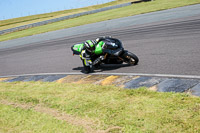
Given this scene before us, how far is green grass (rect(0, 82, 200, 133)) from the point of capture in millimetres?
4418

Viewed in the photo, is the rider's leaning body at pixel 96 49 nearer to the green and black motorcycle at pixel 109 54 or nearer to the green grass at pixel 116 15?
the green and black motorcycle at pixel 109 54

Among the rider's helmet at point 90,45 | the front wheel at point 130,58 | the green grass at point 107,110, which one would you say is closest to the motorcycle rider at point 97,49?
the rider's helmet at point 90,45

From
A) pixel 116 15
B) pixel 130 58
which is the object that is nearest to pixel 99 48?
pixel 130 58

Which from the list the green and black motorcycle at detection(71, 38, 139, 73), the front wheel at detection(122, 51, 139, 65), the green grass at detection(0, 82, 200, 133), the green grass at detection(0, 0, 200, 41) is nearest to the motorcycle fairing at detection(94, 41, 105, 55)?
the green and black motorcycle at detection(71, 38, 139, 73)

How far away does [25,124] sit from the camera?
538cm

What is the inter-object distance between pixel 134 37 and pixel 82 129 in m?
9.94

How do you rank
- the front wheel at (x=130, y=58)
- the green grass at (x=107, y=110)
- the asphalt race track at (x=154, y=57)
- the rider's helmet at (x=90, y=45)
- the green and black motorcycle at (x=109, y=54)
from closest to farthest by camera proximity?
the green grass at (x=107, y=110) < the asphalt race track at (x=154, y=57) < the green and black motorcycle at (x=109, y=54) < the front wheel at (x=130, y=58) < the rider's helmet at (x=90, y=45)

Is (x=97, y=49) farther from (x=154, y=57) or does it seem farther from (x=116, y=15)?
(x=116, y=15)

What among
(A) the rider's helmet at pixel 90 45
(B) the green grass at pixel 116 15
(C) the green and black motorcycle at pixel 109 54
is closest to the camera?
(C) the green and black motorcycle at pixel 109 54

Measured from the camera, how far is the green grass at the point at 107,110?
4.42m

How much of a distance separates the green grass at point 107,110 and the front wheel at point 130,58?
2.24 m

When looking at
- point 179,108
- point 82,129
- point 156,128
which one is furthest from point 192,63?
point 82,129

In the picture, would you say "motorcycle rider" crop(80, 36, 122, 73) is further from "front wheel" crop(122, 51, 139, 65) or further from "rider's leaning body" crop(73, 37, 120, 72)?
"front wheel" crop(122, 51, 139, 65)

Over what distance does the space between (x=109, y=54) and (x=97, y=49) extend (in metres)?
0.49
